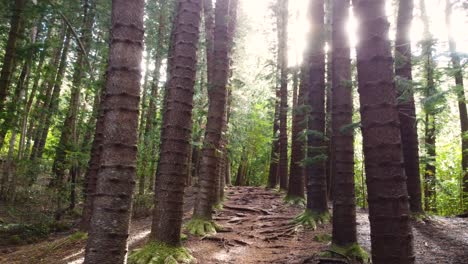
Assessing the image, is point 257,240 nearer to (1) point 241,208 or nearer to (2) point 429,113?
(1) point 241,208

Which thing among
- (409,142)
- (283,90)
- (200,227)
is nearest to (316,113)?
(409,142)

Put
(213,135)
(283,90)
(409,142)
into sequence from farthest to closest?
(283,90), (409,142), (213,135)

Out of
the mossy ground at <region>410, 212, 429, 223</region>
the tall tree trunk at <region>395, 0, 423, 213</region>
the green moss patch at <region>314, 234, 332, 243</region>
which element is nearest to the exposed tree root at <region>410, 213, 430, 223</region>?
the mossy ground at <region>410, 212, 429, 223</region>

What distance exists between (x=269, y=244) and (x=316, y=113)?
3.76 m

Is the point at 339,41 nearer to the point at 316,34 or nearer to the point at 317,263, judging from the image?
the point at 316,34

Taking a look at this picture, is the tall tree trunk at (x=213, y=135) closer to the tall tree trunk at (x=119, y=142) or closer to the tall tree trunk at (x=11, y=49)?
the tall tree trunk at (x=11, y=49)

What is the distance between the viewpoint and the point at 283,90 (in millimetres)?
18109

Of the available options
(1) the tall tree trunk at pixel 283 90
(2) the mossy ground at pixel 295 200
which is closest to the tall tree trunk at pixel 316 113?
(2) the mossy ground at pixel 295 200

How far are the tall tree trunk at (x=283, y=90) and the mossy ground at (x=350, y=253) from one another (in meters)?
10.8

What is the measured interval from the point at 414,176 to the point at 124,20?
846 centimetres

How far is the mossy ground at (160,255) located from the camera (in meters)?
5.93

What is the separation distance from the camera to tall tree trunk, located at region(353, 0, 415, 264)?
2973 millimetres

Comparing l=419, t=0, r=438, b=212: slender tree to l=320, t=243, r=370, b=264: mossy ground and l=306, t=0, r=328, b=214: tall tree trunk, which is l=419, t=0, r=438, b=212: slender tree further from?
l=306, t=0, r=328, b=214: tall tree trunk

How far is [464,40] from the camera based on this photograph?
5.54 m
